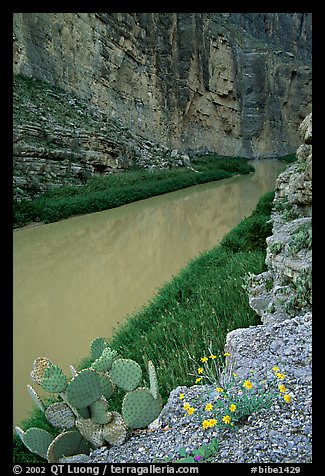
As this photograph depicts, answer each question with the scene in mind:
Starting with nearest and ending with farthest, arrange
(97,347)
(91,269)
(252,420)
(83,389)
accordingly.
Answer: (252,420) < (83,389) < (97,347) < (91,269)

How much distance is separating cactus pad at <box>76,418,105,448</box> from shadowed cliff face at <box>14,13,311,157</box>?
19955mm

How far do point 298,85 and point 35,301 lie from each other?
57408 millimetres

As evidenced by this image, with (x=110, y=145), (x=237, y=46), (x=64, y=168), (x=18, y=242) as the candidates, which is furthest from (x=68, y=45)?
(x=237, y=46)

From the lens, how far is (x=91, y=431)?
3387mm

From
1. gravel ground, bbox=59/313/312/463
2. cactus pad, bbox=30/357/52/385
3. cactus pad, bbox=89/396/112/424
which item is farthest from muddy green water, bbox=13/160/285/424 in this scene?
gravel ground, bbox=59/313/312/463

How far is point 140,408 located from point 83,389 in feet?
1.62

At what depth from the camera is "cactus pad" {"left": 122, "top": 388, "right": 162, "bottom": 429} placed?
11.2 ft

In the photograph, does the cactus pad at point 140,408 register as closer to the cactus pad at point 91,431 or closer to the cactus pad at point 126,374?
the cactus pad at point 126,374

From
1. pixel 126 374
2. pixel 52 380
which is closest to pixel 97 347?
pixel 126 374

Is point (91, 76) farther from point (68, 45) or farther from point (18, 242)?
point (18, 242)

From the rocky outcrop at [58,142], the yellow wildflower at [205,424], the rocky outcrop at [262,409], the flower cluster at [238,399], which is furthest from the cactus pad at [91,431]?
the rocky outcrop at [58,142]

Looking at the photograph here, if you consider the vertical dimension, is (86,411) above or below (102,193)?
below

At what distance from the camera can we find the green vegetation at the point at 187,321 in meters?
4.34

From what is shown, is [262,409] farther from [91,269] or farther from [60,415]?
[91,269]
